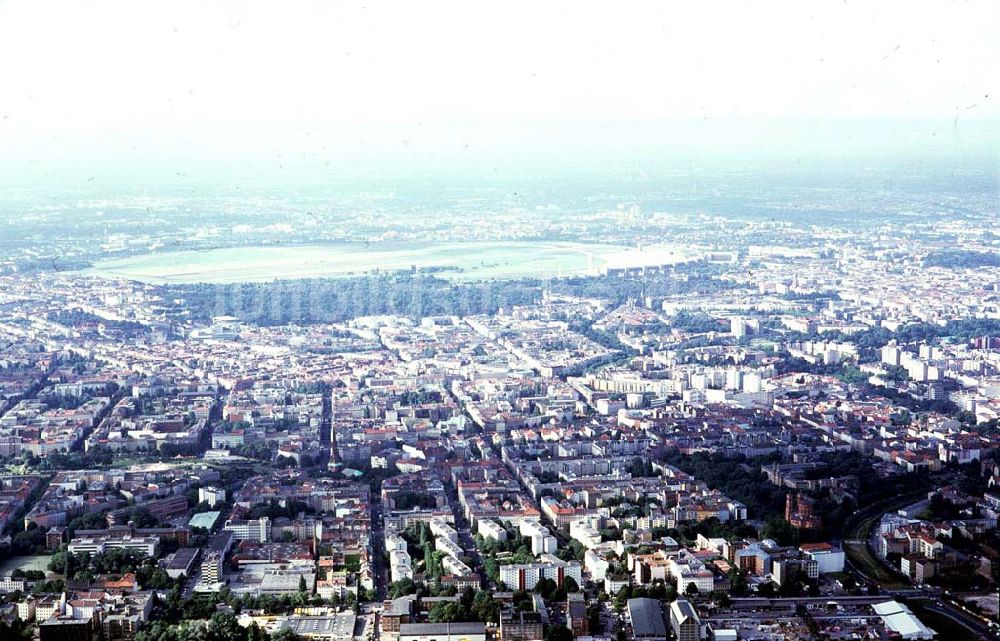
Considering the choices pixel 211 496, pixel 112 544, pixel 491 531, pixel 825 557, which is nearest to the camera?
pixel 825 557

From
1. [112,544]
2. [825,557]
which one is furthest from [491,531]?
[112,544]

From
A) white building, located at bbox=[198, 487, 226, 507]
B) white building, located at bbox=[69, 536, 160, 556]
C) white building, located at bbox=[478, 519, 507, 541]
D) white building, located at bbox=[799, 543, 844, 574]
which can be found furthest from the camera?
white building, located at bbox=[198, 487, 226, 507]

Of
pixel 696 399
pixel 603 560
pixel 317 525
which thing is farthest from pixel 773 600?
pixel 696 399

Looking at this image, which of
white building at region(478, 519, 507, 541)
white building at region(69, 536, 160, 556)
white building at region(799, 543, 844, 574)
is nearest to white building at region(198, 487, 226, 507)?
white building at region(69, 536, 160, 556)

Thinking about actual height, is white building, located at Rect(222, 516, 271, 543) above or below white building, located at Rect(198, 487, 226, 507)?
above

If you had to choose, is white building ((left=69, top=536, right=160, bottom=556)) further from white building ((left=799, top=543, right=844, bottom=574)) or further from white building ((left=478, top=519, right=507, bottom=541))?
white building ((left=799, top=543, right=844, bottom=574))

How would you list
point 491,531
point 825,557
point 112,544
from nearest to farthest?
point 825,557 < point 112,544 < point 491,531

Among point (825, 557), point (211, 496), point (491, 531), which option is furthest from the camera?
point (211, 496)

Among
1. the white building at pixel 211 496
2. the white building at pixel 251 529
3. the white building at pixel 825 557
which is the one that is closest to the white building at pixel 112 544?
the white building at pixel 251 529

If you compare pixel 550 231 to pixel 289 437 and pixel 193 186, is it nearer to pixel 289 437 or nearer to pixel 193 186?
pixel 193 186

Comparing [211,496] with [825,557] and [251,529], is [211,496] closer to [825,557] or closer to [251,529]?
[251,529]

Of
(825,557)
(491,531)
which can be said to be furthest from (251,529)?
(825,557)

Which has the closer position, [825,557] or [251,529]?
[825,557]
